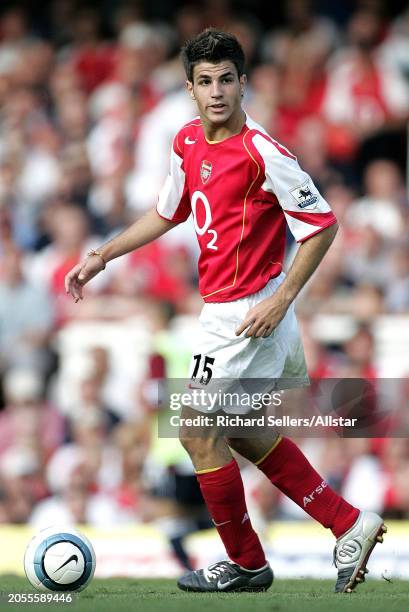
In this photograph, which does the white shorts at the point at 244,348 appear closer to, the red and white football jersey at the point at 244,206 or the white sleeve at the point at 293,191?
the red and white football jersey at the point at 244,206

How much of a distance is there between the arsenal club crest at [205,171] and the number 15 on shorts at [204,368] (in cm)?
76

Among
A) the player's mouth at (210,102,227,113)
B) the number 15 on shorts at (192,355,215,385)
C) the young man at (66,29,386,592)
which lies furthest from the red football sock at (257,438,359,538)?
the player's mouth at (210,102,227,113)

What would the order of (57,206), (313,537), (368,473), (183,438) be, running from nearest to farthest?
(183,438)
(313,537)
(368,473)
(57,206)

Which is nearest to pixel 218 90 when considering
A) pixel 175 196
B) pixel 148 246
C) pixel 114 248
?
pixel 175 196

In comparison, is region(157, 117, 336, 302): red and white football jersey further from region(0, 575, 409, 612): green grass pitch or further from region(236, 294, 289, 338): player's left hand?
region(0, 575, 409, 612): green grass pitch

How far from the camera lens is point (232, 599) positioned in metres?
5.25

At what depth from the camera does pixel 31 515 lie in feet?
32.2

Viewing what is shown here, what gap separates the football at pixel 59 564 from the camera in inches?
214

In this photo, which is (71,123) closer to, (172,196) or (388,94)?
(388,94)

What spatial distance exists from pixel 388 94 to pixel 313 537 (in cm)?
515

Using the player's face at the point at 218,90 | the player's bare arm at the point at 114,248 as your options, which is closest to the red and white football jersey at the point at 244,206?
the player's face at the point at 218,90

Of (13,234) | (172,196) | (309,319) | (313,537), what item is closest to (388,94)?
(309,319)

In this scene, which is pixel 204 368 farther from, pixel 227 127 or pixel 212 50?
pixel 212 50

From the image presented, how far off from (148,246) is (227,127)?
18.7 ft
